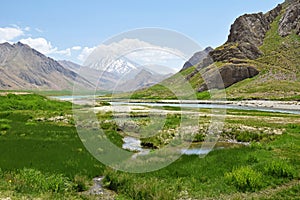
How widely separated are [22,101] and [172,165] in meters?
71.8

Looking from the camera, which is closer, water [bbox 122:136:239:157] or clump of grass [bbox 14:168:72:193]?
clump of grass [bbox 14:168:72:193]

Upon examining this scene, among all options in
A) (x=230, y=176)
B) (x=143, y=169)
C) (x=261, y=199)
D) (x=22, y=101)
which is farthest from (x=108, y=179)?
(x=22, y=101)

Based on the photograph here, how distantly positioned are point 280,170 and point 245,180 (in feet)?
11.2

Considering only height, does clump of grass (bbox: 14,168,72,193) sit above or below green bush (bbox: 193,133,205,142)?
below

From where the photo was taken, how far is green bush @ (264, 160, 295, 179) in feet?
65.8

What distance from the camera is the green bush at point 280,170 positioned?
20062mm

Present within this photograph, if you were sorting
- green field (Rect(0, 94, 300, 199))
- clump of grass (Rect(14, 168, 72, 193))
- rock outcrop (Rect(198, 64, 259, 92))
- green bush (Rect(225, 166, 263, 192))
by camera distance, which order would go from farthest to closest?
1. rock outcrop (Rect(198, 64, 259, 92))
2. green bush (Rect(225, 166, 263, 192))
3. green field (Rect(0, 94, 300, 199))
4. clump of grass (Rect(14, 168, 72, 193))

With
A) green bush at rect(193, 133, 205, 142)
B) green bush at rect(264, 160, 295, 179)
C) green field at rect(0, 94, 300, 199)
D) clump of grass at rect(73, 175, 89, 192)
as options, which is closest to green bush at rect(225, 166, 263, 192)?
green field at rect(0, 94, 300, 199)

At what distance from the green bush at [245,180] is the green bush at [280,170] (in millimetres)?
1282

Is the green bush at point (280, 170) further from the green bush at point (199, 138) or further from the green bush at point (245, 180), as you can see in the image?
the green bush at point (199, 138)

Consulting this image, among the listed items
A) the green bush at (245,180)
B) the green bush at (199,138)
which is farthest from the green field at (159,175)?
the green bush at (199,138)

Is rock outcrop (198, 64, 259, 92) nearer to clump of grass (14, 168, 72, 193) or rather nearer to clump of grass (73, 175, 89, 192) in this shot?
clump of grass (73, 175, 89, 192)

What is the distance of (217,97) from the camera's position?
15350cm

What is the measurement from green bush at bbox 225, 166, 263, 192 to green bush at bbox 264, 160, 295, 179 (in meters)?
1.28
